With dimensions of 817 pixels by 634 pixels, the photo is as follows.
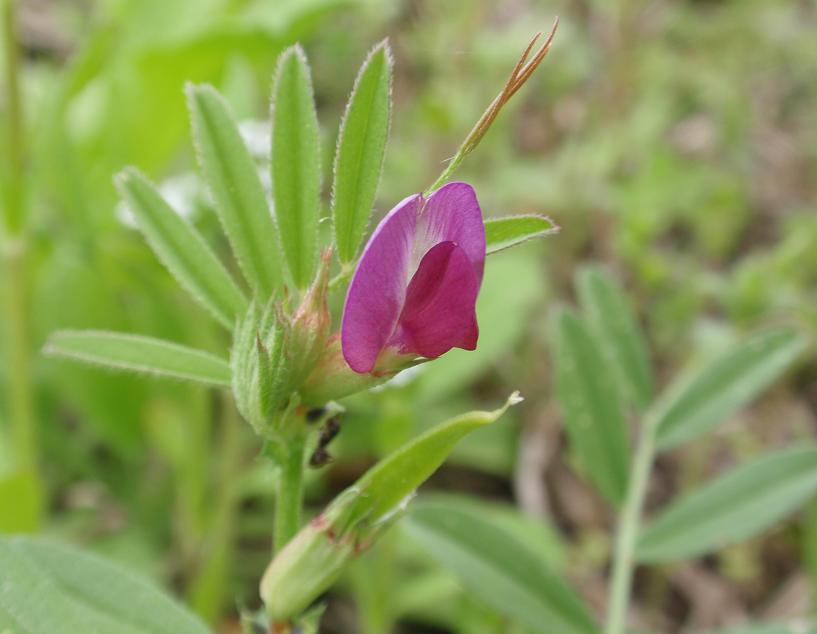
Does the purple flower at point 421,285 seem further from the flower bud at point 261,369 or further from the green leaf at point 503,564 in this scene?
the green leaf at point 503,564

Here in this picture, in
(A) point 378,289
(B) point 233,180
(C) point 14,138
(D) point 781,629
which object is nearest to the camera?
(A) point 378,289

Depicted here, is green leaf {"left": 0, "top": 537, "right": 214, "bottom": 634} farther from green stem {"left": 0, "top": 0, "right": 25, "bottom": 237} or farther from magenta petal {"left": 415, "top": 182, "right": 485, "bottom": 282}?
green stem {"left": 0, "top": 0, "right": 25, "bottom": 237}

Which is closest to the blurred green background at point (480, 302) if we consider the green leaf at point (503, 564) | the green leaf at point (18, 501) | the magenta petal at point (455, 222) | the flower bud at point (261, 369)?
the green leaf at point (18, 501)

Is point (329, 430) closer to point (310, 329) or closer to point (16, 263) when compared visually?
point (310, 329)

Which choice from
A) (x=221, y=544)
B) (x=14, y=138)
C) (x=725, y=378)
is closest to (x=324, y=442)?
(x=725, y=378)

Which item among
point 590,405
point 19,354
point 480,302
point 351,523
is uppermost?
point 351,523

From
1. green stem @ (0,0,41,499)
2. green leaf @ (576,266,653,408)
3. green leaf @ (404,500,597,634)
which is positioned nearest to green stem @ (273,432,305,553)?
green leaf @ (404,500,597,634)

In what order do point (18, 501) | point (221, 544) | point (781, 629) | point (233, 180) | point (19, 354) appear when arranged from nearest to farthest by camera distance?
point (233, 180) → point (781, 629) → point (18, 501) → point (19, 354) → point (221, 544)

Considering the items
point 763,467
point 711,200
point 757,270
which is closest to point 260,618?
point 763,467
